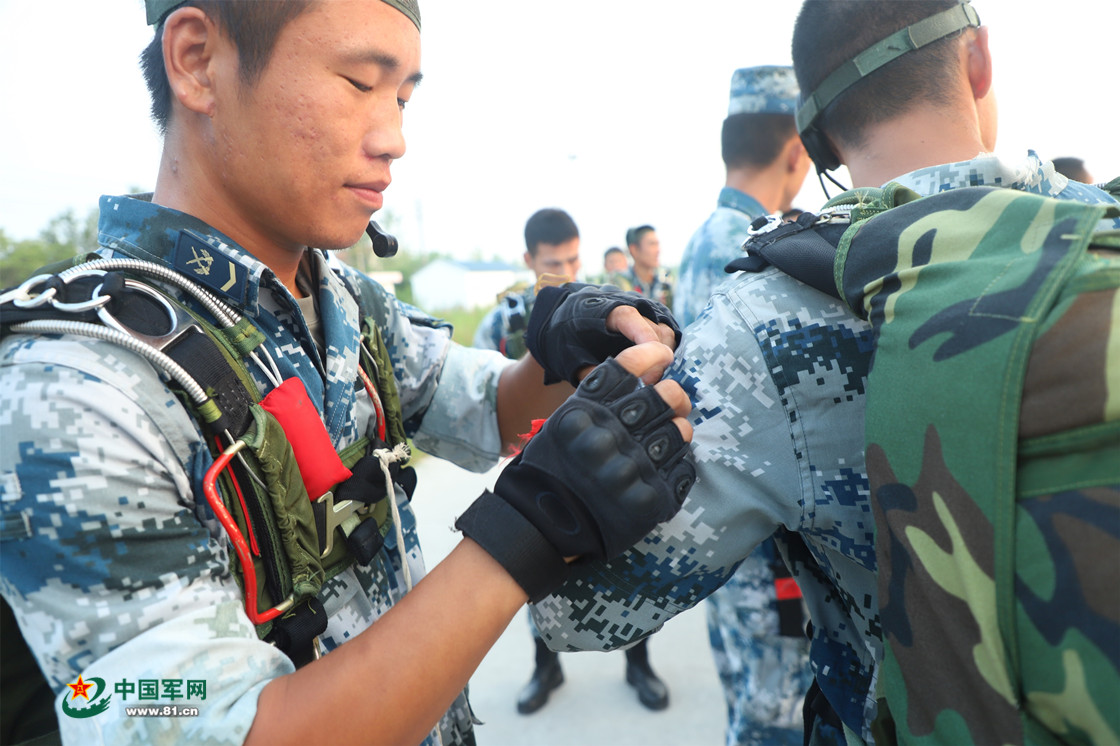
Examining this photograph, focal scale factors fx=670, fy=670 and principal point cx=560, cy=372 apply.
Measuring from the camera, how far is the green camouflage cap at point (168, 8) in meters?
1.22

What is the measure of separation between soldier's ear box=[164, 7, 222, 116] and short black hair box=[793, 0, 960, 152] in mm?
1337

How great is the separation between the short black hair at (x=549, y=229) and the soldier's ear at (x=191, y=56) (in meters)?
4.18

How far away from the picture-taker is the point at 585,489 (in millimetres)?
970

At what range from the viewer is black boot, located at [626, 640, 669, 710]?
3.38 metres

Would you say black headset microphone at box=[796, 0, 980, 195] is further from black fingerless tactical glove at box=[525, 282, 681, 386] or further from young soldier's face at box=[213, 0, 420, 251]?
young soldier's face at box=[213, 0, 420, 251]

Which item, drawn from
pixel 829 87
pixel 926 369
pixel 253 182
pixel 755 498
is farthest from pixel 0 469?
pixel 829 87

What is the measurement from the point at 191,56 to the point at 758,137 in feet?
8.92

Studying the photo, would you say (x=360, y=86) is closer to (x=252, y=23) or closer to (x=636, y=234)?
(x=252, y=23)

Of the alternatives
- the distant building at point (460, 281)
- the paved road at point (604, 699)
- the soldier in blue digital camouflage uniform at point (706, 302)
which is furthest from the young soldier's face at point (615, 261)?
the distant building at point (460, 281)

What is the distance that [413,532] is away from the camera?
1.65m

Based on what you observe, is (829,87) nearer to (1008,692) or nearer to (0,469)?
(1008,692)

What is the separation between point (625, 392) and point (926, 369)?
16.5 inches

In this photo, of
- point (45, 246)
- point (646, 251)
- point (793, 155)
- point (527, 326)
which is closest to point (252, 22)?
point (527, 326)

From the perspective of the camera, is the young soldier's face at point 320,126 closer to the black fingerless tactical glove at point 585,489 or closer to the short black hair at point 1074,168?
the black fingerless tactical glove at point 585,489
